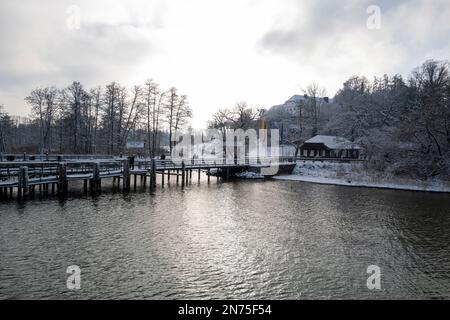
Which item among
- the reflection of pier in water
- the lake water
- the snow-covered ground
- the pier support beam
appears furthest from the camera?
the snow-covered ground

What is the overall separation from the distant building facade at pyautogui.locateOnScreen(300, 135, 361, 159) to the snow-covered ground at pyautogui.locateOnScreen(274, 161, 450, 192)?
5.18m

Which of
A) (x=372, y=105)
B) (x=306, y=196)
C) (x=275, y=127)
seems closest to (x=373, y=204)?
(x=306, y=196)

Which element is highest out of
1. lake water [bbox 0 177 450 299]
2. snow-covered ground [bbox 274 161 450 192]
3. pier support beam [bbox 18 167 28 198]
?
pier support beam [bbox 18 167 28 198]

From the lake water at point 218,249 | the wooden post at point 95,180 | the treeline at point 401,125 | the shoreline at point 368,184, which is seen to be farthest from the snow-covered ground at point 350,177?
the wooden post at point 95,180

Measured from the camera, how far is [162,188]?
33500 millimetres

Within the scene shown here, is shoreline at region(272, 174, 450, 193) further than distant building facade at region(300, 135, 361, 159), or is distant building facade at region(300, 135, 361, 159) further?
distant building facade at region(300, 135, 361, 159)

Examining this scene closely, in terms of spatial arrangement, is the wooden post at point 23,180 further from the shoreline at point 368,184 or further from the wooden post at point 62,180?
the shoreline at point 368,184

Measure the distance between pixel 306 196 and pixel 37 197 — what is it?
23.1m

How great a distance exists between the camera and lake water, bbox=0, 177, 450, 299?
10.4m

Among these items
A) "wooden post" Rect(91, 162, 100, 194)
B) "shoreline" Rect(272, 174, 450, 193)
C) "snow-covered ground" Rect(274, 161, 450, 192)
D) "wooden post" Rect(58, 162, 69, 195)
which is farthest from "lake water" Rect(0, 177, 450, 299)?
"snow-covered ground" Rect(274, 161, 450, 192)

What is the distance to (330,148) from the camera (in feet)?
186

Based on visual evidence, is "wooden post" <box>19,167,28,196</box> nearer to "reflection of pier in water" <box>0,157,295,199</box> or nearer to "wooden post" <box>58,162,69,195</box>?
"reflection of pier in water" <box>0,157,295,199</box>

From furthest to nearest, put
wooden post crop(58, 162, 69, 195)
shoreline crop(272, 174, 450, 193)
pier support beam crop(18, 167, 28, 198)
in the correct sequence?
shoreline crop(272, 174, 450, 193) < wooden post crop(58, 162, 69, 195) < pier support beam crop(18, 167, 28, 198)
